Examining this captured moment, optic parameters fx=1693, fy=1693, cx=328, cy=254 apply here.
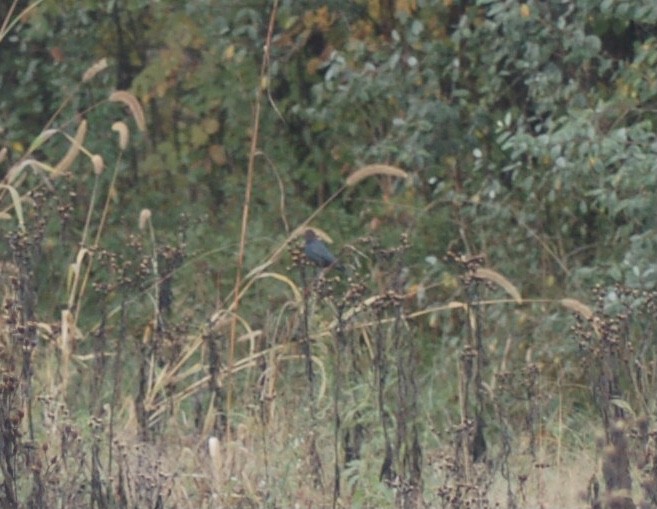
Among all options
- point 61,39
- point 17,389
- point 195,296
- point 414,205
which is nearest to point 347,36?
point 414,205

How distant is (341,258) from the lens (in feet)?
20.1

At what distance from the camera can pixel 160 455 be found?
16.4 feet

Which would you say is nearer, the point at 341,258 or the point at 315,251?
the point at 341,258

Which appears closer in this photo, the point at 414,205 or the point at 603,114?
the point at 603,114

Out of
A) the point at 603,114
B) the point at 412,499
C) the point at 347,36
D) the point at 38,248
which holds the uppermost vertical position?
the point at 347,36

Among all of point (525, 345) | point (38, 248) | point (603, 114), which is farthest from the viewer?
point (525, 345)

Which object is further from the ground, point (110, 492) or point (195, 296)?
point (195, 296)

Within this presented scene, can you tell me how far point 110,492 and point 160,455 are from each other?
25.5 inches

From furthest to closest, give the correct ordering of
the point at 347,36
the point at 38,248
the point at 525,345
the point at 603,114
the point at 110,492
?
the point at 347,36 → the point at 525,345 → the point at 603,114 → the point at 38,248 → the point at 110,492

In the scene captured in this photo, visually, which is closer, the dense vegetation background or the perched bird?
the dense vegetation background

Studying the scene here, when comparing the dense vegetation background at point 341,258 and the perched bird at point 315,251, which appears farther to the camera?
the perched bird at point 315,251

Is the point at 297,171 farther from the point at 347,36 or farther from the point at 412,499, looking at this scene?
the point at 412,499

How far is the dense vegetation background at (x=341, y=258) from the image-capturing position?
15.8 ft

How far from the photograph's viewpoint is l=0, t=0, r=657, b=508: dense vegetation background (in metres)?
4.80
